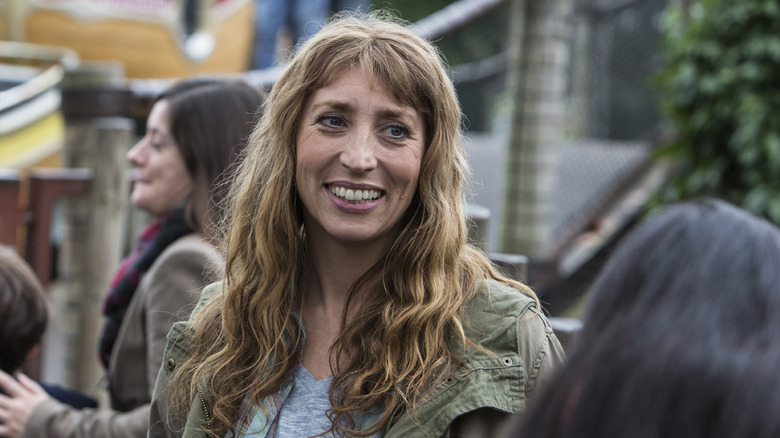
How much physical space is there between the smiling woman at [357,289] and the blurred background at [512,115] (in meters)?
0.39

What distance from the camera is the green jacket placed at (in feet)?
6.39

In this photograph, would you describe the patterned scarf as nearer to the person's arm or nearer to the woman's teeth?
the person's arm

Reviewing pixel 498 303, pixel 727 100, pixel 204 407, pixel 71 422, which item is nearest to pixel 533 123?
pixel 727 100

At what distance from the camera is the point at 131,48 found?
7.51m

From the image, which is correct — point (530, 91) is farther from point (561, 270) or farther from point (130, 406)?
point (130, 406)

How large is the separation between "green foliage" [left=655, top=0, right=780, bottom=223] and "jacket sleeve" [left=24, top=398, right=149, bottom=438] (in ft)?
13.8

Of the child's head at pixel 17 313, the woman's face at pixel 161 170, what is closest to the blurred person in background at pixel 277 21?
the woman's face at pixel 161 170

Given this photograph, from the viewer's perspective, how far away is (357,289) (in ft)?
7.30

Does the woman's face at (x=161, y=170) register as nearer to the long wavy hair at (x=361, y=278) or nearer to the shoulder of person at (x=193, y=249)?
the shoulder of person at (x=193, y=249)

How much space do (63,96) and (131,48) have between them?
9.95ft

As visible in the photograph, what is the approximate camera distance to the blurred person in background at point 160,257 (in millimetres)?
2812

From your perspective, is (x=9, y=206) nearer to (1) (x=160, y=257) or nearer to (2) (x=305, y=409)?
(1) (x=160, y=257)

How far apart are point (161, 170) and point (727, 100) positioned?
4176mm

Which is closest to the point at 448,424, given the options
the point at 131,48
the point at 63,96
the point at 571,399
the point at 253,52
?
the point at 571,399
